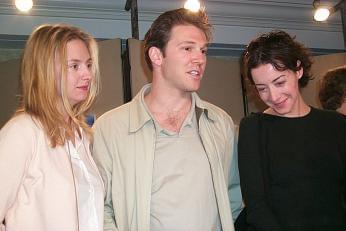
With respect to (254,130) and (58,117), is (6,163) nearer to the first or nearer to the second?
(58,117)

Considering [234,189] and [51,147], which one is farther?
[234,189]

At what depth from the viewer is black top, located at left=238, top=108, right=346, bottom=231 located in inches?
53.3

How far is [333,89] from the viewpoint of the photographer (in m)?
2.02

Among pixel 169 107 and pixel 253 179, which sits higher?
pixel 169 107

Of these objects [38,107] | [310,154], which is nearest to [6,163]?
[38,107]

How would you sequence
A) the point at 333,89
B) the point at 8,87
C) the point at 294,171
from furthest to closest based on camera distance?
the point at 8,87 < the point at 333,89 < the point at 294,171

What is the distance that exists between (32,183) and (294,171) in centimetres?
86

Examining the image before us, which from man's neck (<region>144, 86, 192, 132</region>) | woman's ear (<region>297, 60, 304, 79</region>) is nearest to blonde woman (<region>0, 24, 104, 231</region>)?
man's neck (<region>144, 86, 192, 132</region>)

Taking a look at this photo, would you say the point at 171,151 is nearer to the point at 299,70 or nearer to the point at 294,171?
the point at 294,171

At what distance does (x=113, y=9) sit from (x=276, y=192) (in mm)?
2919

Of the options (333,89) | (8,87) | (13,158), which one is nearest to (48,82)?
(13,158)

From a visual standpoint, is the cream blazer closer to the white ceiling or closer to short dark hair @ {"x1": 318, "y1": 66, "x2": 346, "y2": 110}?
short dark hair @ {"x1": 318, "y1": 66, "x2": 346, "y2": 110}

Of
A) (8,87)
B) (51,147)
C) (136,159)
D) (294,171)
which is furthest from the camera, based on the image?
(8,87)

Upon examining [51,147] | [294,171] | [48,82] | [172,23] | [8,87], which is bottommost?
[294,171]
